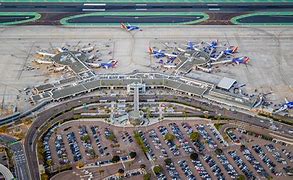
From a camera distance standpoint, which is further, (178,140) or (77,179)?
(178,140)

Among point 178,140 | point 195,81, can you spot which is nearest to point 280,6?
point 195,81

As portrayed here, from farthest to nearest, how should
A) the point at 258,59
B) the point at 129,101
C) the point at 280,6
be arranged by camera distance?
the point at 280,6, the point at 258,59, the point at 129,101

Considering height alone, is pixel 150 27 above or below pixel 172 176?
above

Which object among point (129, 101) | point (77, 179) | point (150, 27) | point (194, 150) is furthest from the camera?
point (150, 27)

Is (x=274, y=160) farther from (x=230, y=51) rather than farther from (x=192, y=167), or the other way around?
(x=230, y=51)

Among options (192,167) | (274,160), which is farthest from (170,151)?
(274,160)

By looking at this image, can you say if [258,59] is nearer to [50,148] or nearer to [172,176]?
[172,176]

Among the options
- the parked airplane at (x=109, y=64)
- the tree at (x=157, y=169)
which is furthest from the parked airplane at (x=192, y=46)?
the tree at (x=157, y=169)
